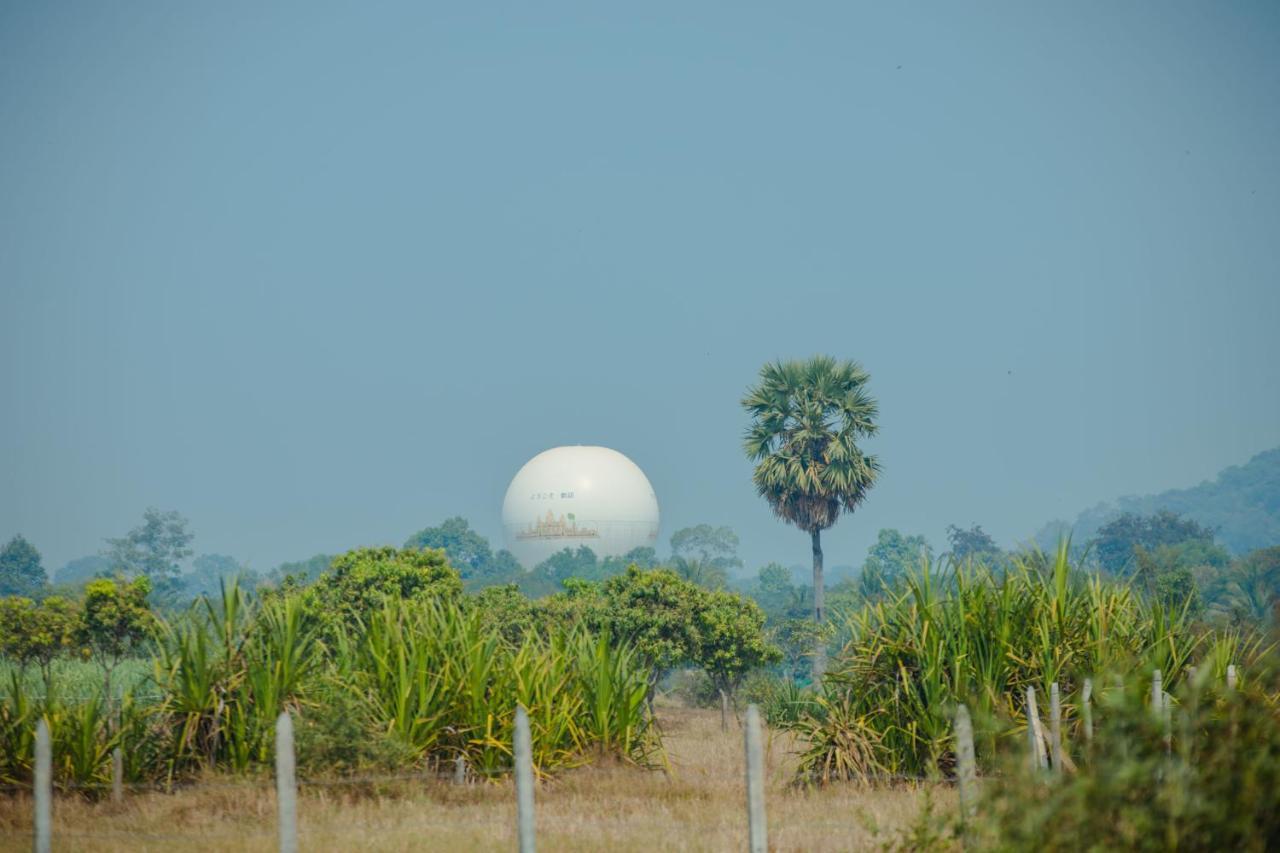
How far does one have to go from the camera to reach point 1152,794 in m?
8.16

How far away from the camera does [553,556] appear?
138 meters

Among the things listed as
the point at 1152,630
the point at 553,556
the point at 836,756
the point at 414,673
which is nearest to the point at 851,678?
the point at 836,756

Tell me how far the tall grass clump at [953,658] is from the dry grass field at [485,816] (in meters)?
0.80

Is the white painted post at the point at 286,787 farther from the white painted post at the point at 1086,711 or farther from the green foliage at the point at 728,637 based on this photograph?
the green foliage at the point at 728,637

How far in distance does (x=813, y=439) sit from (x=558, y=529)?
80.3 meters

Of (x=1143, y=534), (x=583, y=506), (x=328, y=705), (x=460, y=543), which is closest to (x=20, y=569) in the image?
(x=460, y=543)

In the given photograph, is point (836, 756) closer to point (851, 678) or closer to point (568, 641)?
point (851, 678)

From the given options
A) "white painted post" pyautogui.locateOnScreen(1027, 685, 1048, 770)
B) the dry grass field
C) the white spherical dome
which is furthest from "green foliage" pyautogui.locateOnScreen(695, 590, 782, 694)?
the white spherical dome

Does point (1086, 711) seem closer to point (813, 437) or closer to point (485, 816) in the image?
point (485, 816)

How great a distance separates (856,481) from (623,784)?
44258mm

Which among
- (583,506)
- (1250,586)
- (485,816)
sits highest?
(583,506)

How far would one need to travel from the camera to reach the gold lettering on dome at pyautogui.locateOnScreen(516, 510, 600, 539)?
139 m

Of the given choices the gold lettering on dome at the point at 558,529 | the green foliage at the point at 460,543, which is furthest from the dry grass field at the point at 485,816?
the green foliage at the point at 460,543

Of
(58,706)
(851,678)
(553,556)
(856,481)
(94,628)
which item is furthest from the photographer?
(553,556)
